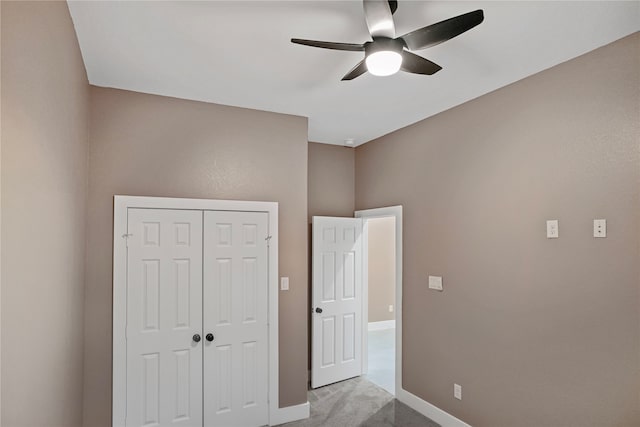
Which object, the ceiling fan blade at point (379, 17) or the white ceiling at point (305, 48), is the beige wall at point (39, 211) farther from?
the ceiling fan blade at point (379, 17)

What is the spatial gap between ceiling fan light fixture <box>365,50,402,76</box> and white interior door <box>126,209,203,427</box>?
78.0 inches

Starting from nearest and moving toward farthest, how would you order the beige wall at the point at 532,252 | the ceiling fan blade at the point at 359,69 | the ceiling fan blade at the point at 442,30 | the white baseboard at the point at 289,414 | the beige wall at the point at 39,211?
the beige wall at the point at 39,211 < the ceiling fan blade at the point at 442,30 < the ceiling fan blade at the point at 359,69 < the beige wall at the point at 532,252 < the white baseboard at the point at 289,414

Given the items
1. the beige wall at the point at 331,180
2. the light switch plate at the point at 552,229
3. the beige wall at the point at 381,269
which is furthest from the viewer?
the beige wall at the point at 381,269

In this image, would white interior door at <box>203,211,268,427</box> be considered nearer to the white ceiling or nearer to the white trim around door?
the white trim around door

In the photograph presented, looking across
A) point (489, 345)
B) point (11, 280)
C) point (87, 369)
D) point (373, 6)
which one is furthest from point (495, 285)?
point (87, 369)

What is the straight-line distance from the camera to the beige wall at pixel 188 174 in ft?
9.29

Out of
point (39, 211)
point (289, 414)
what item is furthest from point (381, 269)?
point (39, 211)

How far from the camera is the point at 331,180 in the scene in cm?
467

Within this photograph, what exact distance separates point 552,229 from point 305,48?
2.06 m

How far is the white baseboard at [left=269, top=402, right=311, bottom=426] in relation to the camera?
133 inches

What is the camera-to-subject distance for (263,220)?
3.44 m

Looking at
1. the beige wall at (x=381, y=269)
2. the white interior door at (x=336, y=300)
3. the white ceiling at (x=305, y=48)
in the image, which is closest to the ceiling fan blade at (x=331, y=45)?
the white ceiling at (x=305, y=48)

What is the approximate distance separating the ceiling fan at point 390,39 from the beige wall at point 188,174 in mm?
1688

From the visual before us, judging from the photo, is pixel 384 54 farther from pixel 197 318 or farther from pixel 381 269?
pixel 381 269
